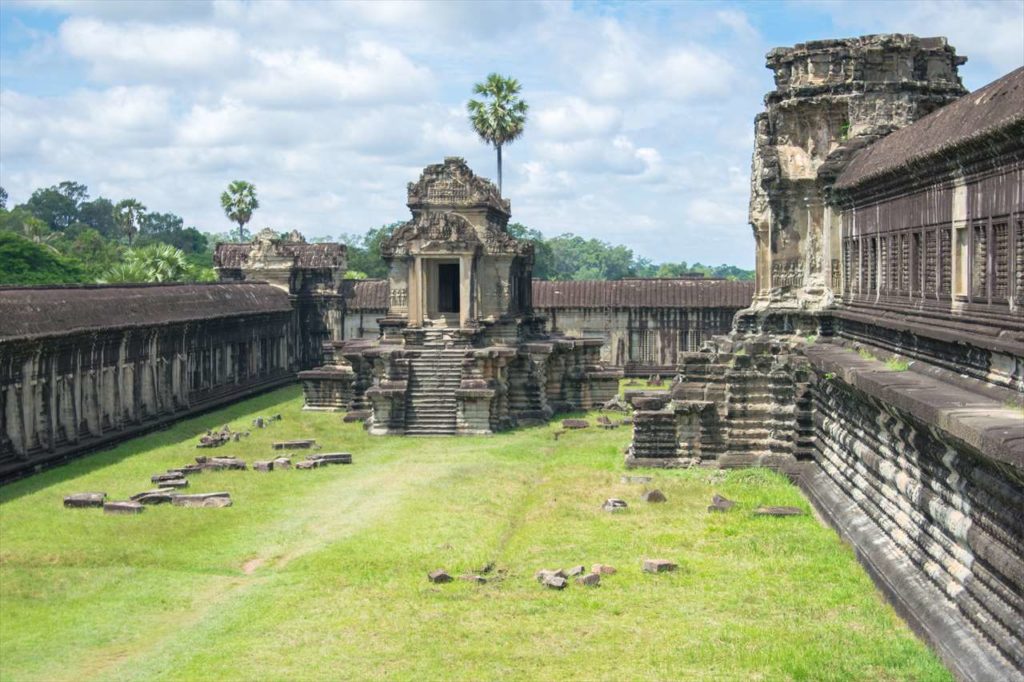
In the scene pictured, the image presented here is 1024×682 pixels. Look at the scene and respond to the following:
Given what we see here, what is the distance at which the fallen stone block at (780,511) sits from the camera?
62.9ft

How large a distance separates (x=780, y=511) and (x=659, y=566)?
3.77m

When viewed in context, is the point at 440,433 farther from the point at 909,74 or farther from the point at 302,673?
the point at 302,673

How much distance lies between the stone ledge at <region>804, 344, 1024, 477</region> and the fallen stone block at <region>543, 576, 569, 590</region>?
445 cm

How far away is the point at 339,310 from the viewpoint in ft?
167

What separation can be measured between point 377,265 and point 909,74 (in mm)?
79291

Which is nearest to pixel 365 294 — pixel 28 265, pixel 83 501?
pixel 28 265

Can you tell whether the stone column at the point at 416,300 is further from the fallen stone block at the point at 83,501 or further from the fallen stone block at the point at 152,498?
the fallen stone block at the point at 83,501

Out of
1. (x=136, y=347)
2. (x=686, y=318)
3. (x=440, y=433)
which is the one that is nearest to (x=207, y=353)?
(x=136, y=347)

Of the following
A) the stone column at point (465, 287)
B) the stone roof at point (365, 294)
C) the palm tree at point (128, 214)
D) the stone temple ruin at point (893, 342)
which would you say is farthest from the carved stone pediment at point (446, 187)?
the palm tree at point (128, 214)

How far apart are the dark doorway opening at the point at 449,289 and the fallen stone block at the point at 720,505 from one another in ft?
70.5

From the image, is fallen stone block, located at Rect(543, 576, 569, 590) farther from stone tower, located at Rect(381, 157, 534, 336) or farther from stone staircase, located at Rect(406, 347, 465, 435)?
stone tower, located at Rect(381, 157, 534, 336)

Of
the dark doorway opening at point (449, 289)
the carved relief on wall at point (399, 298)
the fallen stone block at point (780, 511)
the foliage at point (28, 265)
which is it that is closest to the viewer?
the fallen stone block at point (780, 511)

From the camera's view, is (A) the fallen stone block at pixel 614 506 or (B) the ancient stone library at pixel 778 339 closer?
(B) the ancient stone library at pixel 778 339

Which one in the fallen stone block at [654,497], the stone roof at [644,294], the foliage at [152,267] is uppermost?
the foliage at [152,267]
